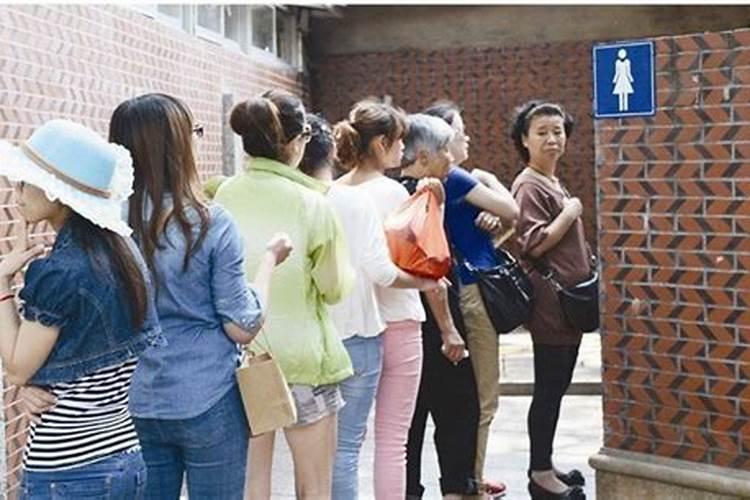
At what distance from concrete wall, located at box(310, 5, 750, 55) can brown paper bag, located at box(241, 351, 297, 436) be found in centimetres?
1010

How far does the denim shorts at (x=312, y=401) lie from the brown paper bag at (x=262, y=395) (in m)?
0.51

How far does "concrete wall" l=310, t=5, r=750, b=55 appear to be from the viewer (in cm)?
1238

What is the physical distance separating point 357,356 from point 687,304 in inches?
54.1

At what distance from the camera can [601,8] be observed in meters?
12.5

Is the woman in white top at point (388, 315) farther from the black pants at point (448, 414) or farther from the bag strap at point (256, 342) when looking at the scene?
the bag strap at point (256, 342)

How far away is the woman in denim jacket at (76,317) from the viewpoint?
8.52 feet

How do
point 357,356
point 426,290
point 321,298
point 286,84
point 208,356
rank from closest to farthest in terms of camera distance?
point 208,356 → point 321,298 → point 357,356 → point 426,290 → point 286,84

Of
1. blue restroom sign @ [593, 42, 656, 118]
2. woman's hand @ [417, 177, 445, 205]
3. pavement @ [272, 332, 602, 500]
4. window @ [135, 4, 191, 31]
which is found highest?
window @ [135, 4, 191, 31]

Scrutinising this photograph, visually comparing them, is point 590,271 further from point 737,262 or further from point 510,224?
point 737,262

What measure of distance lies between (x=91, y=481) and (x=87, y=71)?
15.0 feet

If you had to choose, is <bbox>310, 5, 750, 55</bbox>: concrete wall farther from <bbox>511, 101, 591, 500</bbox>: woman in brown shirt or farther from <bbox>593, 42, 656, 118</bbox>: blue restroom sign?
<bbox>593, 42, 656, 118</bbox>: blue restroom sign

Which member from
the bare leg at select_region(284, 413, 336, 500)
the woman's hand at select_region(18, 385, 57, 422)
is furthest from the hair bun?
the woman's hand at select_region(18, 385, 57, 422)

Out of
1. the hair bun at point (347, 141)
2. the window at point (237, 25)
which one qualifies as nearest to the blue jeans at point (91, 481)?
the hair bun at point (347, 141)

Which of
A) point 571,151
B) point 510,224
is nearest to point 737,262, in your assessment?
point 510,224
